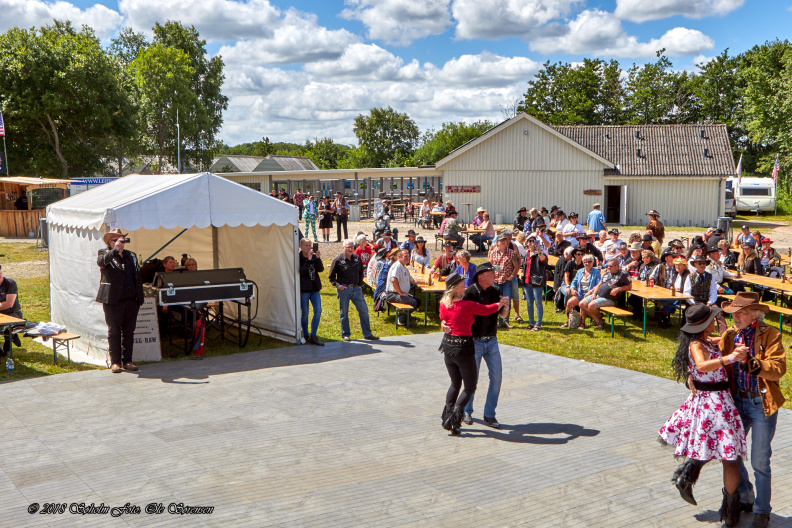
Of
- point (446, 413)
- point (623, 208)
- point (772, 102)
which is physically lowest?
point (446, 413)

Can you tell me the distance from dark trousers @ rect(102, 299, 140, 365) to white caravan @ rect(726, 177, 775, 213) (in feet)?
132

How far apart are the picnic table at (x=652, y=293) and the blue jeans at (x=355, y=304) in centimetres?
449

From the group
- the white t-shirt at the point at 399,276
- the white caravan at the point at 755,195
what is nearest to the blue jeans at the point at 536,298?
the white t-shirt at the point at 399,276

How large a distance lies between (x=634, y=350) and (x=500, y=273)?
2.53 meters

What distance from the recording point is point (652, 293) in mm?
11695

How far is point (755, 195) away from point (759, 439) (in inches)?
1662

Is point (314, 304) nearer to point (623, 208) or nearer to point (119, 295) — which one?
point (119, 295)

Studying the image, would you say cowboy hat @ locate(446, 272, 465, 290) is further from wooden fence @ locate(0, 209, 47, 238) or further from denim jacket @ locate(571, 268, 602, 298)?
wooden fence @ locate(0, 209, 47, 238)

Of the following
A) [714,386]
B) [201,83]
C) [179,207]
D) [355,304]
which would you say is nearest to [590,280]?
[355,304]

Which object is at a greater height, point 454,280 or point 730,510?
point 454,280

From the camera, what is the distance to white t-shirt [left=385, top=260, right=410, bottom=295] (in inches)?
504

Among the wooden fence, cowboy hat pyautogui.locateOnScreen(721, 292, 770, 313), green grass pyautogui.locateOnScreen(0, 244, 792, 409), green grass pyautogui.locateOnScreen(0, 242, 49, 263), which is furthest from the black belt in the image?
the wooden fence

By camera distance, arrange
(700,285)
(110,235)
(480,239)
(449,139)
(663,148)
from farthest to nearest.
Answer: (449,139) → (663,148) → (480,239) → (700,285) → (110,235)

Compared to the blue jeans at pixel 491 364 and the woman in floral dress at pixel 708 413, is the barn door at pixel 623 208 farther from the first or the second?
the woman in floral dress at pixel 708 413
